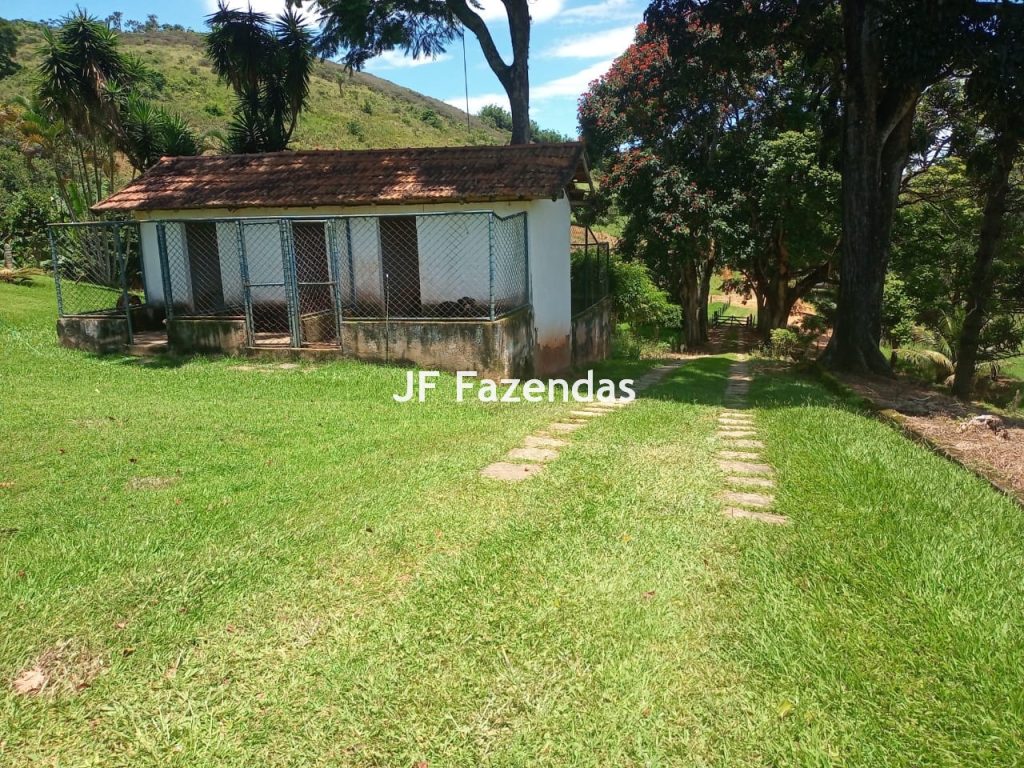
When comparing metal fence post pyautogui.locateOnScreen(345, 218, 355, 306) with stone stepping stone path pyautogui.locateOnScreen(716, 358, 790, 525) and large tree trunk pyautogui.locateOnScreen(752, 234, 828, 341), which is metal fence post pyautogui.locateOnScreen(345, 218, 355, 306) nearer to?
stone stepping stone path pyautogui.locateOnScreen(716, 358, 790, 525)

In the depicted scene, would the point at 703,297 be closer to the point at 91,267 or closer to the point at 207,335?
the point at 207,335

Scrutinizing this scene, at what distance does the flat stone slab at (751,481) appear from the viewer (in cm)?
469

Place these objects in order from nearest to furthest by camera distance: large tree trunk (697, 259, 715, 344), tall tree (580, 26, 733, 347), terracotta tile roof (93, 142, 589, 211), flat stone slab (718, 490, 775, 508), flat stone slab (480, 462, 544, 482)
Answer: flat stone slab (718, 490, 775, 508), flat stone slab (480, 462, 544, 482), terracotta tile roof (93, 142, 589, 211), tall tree (580, 26, 733, 347), large tree trunk (697, 259, 715, 344)

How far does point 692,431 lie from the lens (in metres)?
6.50

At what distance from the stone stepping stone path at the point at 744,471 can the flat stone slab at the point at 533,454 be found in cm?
130

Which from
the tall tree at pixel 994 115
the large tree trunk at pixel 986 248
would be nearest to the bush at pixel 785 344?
the large tree trunk at pixel 986 248

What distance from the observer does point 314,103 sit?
50.1 meters

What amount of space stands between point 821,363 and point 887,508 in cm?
810

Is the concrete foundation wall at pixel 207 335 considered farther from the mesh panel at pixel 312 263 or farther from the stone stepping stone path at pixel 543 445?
the stone stepping stone path at pixel 543 445

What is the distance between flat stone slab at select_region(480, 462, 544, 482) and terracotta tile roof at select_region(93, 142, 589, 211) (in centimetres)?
608

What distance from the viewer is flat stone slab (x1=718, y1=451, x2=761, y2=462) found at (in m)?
5.39

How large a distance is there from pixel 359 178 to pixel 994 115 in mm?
9369

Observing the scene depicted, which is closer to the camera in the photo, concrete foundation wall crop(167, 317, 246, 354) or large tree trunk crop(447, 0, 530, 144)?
concrete foundation wall crop(167, 317, 246, 354)

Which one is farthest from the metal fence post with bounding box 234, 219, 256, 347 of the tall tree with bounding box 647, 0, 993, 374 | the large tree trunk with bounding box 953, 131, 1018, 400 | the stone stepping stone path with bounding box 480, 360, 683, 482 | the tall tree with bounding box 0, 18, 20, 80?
the tall tree with bounding box 0, 18, 20, 80
